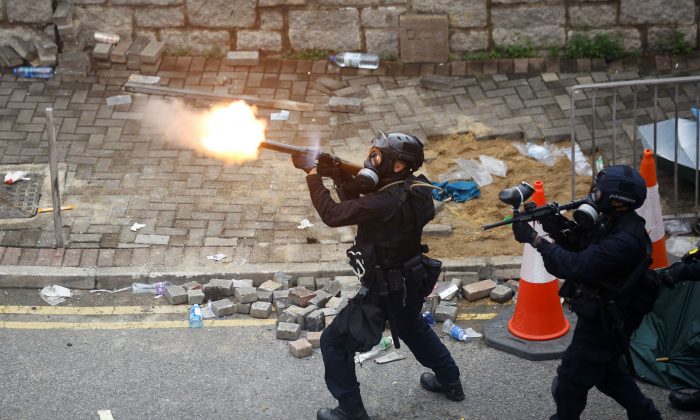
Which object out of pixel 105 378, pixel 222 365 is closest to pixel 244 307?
pixel 222 365

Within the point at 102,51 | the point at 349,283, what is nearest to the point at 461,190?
the point at 349,283

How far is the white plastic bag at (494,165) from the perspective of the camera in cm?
982

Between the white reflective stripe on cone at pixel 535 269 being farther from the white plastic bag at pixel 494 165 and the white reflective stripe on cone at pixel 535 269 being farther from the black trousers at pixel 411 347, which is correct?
the white plastic bag at pixel 494 165

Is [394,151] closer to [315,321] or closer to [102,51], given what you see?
[315,321]

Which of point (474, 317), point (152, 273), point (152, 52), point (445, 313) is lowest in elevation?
point (474, 317)

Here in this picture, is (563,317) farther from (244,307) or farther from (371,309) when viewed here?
(244,307)

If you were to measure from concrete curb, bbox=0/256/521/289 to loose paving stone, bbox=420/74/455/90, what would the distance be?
3.27m

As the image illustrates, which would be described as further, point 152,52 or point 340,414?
point 152,52

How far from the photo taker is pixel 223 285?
8.02 metres

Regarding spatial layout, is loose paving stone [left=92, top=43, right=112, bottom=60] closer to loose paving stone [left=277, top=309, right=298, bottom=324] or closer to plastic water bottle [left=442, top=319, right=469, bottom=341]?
loose paving stone [left=277, top=309, right=298, bottom=324]

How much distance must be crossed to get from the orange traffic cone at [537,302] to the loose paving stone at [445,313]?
54 cm

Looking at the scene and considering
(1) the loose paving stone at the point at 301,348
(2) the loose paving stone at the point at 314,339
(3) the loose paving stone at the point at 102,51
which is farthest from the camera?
(3) the loose paving stone at the point at 102,51

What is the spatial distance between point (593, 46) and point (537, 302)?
16.5ft

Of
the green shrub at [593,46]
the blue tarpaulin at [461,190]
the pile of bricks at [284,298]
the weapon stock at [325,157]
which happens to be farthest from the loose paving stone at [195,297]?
the green shrub at [593,46]
